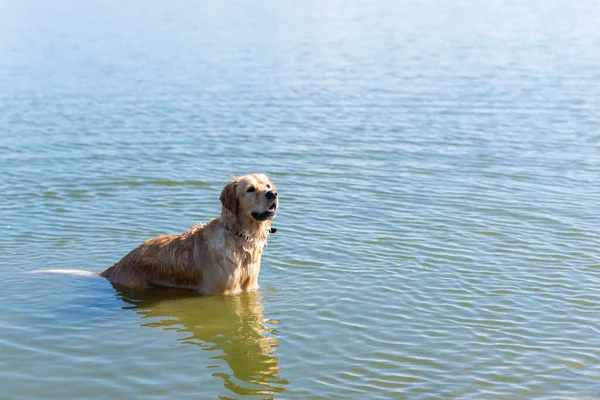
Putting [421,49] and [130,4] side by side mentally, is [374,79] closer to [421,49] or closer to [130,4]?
[421,49]

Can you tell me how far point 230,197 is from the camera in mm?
11242

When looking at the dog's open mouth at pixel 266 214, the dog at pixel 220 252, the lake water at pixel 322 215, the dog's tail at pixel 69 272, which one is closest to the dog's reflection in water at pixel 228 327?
the lake water at pixel 322 215

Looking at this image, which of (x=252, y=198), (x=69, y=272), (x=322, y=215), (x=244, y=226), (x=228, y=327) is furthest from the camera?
(x=322, y=215)

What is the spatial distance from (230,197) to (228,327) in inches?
64.2

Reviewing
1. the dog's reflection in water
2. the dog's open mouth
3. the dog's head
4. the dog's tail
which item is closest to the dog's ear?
the dog's head

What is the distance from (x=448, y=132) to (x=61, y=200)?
900 cm

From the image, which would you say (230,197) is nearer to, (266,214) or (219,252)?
(266,214)

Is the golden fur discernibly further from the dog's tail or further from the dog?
the dog's tail

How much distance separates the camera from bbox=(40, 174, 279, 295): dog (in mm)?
11180

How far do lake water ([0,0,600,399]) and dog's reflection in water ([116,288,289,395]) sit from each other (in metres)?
0.03

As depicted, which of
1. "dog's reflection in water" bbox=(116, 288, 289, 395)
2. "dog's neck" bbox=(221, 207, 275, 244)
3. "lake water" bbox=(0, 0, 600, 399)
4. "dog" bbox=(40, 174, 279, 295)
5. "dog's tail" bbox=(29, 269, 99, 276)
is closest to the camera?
"dog's reflection in water" bbox=(116, 288, 289, 395)

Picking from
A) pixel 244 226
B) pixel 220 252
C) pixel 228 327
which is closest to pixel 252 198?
pixel 244 226

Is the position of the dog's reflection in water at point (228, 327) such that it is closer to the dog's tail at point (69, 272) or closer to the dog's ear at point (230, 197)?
the dog's tail at point (69, 272)

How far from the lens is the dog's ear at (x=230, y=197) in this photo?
11.2 metres
